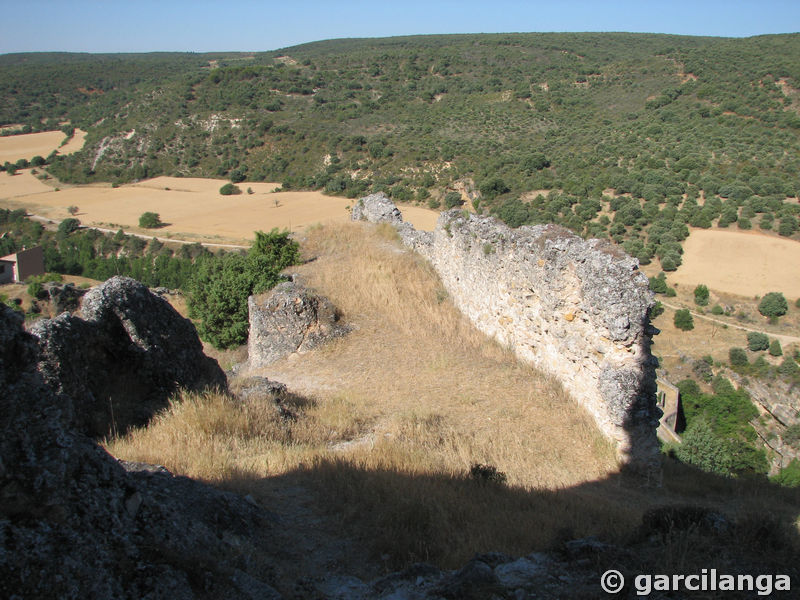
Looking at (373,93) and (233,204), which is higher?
(373,93)

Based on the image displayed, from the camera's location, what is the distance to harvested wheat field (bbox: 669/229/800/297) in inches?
1230

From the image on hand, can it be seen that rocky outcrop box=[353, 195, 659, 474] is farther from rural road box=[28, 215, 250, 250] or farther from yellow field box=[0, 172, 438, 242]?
rural road box=[28, 215, 250, 250]

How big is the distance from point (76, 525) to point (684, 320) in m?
28.7

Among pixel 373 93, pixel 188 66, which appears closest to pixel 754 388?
pixel 373 93

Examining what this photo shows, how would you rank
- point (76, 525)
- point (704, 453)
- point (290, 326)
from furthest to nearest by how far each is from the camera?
point (704, 453) < point (290, 326) < point (76, 525)

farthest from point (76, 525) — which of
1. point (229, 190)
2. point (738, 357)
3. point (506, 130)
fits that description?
point (506, 130)

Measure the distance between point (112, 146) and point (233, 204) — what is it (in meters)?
26.9

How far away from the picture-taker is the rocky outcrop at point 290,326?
11.5m

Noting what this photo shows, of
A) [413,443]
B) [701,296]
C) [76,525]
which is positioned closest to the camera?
[76,525]

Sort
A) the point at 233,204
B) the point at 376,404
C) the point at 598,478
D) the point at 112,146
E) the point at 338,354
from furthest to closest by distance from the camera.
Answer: the point at 112,146 → the point at 233,204 → the point at 338,354 → the point at 376,404 → the point at 598,478

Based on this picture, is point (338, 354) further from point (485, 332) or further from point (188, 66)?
point (188, 66)

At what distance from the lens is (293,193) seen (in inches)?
2061

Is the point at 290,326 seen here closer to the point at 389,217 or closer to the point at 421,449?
the point at 421,449

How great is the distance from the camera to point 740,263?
32781 mm
